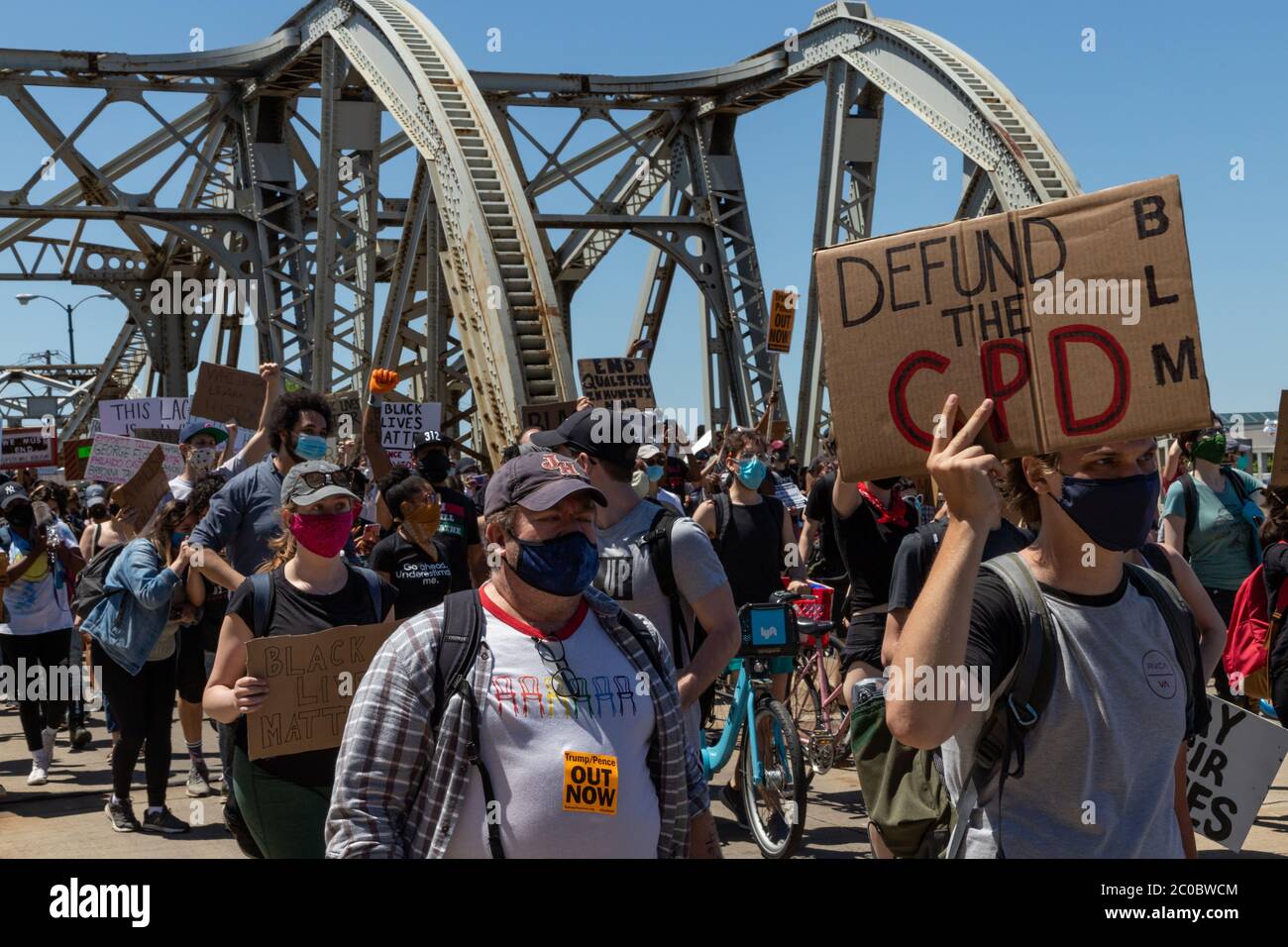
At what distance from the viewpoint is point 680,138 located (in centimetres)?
2852

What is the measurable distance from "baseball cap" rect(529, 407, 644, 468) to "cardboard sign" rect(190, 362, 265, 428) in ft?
23.3

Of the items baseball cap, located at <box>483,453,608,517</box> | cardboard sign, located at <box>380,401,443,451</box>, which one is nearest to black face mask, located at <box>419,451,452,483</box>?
cardboard sign, located at <box>380,401,443,451</box>

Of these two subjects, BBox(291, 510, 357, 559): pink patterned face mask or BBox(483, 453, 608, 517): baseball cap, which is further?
BBox(291, 510, 357, 559): pink patterned face mask

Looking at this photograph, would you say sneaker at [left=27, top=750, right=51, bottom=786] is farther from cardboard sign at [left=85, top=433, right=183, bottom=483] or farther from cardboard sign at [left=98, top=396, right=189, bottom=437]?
cardboard sign at [left=98, top=396, right=189, bottom=437]

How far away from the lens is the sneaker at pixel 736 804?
339 inches

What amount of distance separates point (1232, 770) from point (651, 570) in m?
2.01

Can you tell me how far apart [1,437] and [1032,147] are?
1128cm

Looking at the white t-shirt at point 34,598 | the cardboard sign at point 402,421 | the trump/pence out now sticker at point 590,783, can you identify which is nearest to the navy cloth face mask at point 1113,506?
the trump/pence out now sticker at point 590,783

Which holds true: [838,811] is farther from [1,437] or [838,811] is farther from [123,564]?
[1,437]

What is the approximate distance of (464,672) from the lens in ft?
11.0

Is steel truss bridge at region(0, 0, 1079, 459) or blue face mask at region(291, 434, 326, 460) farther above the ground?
steel truss bridge at region(0, 0, 1079, 459)

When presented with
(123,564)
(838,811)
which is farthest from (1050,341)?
(123,564)

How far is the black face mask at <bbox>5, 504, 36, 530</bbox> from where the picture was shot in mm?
11148

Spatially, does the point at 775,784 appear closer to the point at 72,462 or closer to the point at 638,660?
the point at 638,660
